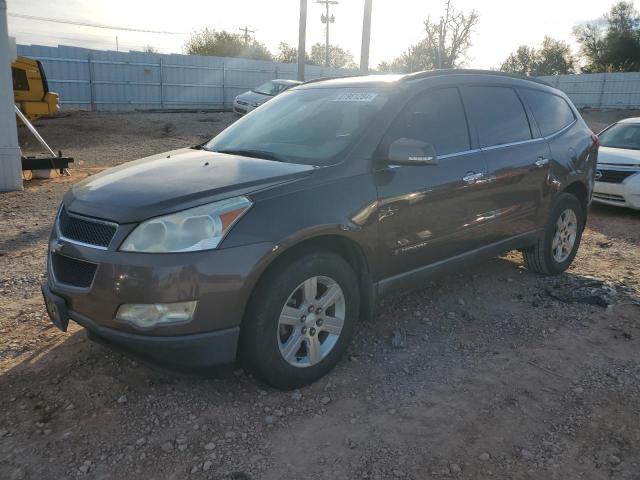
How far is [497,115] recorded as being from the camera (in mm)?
4703

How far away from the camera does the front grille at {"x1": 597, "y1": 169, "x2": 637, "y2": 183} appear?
8594 millimetres

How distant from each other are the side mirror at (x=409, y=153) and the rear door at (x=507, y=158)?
1008 mm

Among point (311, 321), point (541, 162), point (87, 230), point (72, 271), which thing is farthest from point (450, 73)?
point (72, 271)

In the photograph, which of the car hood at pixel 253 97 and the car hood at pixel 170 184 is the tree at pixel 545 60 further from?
the car hood at pixel 170 184

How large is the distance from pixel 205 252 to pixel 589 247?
5.63 metres

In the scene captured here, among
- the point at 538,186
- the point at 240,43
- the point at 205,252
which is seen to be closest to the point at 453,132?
the point at 538,186

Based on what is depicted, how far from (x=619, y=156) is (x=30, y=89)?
12.8 metres

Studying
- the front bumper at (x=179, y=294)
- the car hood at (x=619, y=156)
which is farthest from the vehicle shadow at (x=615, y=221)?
the front bumper at (x=179, y=294)

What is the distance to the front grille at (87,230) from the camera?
9.69 ft

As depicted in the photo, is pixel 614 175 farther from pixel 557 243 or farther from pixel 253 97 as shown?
pixel 253 97

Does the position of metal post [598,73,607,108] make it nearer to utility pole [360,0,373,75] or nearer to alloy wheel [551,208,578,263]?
utility pole [360,0,373,75]

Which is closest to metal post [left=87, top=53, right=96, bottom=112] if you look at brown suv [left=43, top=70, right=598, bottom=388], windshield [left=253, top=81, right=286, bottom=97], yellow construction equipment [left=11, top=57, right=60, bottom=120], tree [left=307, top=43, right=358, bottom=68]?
windshield [left=253, top=81, right=286, bottom=97]

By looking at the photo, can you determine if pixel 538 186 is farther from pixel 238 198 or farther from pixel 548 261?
pixel 238 198

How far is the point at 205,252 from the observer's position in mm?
2826
